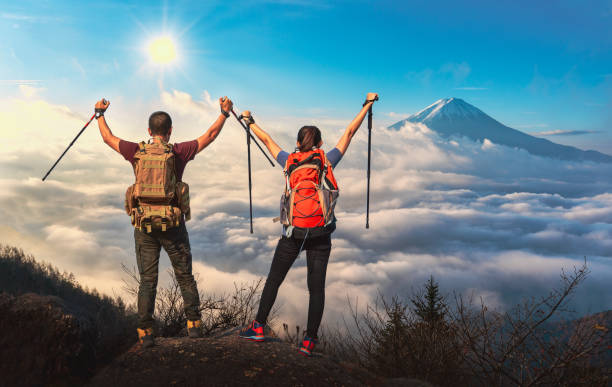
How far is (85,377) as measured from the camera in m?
5.60

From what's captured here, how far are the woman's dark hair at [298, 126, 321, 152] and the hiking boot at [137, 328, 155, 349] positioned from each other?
364 cm

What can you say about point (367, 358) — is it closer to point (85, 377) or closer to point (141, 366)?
point (141, 366)

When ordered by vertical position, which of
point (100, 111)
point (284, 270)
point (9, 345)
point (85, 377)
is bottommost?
point (85, 377)

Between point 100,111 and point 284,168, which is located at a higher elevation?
point 100,111

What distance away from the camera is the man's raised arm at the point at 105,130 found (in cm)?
645

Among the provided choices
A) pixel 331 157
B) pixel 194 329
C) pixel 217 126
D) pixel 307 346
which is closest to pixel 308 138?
pixel 331 157

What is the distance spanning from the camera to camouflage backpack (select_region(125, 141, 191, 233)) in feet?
19.4

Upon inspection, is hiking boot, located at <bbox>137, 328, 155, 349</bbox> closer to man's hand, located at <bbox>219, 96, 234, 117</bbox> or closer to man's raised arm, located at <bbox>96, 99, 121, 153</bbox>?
man's raised arm, located at <bbox>96, 99, 121, 153</bbox>

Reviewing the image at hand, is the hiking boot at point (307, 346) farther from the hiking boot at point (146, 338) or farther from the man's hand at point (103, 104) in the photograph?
the man's hand at point (103, 104)

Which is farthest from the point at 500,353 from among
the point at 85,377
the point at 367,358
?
the point at 85,377

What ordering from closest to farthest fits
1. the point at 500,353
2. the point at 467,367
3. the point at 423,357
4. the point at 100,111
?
the point at 100,111
the point at 500,353
the point at 467,367
the point at 423,357

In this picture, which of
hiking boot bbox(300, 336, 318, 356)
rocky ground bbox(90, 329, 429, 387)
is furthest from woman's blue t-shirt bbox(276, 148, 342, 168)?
rocky ground bbox(90, 329, 429, 387)

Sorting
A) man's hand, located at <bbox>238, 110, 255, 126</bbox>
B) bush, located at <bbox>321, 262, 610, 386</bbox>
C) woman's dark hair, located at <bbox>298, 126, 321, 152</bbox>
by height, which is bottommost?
bush, located at <bbox>321, 262, 610, 386</bbox>

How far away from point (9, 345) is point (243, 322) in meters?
4.78
